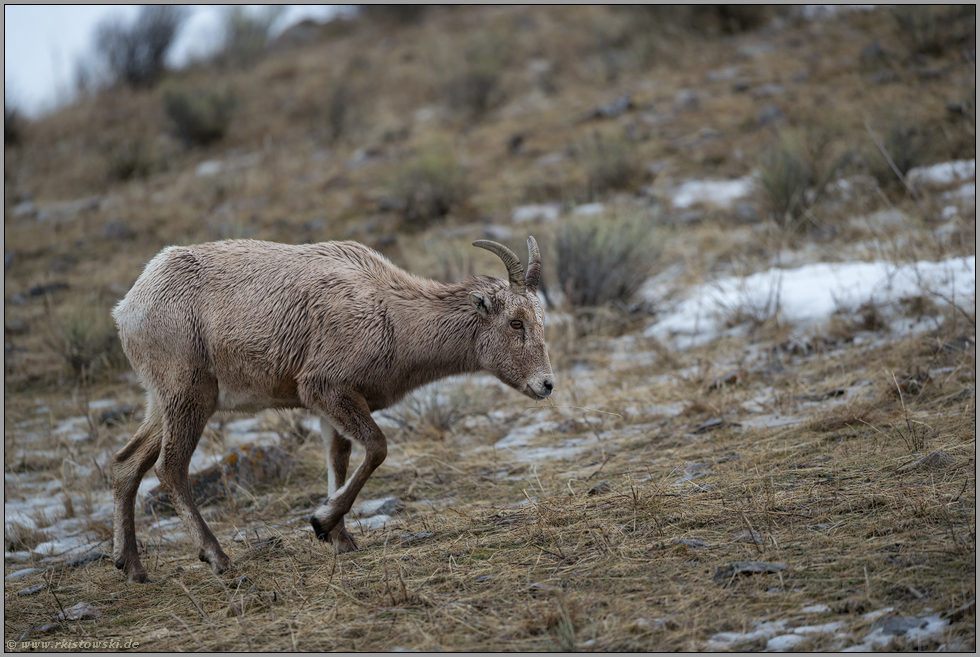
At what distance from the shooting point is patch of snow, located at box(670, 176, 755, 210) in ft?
37.7

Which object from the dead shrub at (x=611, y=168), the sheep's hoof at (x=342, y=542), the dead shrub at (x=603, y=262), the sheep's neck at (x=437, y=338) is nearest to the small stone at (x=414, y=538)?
the sheep's hoof at (x=342, y=542)

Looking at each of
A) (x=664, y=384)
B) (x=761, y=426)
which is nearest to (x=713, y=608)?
(x=761, y=426)

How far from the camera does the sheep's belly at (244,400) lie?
5.39 metres

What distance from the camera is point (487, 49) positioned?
18359 mm

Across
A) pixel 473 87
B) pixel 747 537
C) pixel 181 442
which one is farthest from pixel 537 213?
pixel 747 537

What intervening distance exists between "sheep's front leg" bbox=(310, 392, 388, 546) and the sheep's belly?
15.8 inches

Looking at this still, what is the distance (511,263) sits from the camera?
5.32m

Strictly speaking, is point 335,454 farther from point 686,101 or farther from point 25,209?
point 25,209

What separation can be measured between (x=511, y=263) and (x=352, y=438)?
146cm

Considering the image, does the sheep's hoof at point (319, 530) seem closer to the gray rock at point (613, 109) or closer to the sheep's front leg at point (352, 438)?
the sheep's front leg at point (352, 438)

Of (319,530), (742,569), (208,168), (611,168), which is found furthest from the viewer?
(208,168)

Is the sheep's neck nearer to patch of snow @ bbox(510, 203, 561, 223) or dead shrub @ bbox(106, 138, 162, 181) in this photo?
patch of snow @ bbox(510, 203, 561, 223)

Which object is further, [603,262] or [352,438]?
[603,262]

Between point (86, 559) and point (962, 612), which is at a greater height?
point (962, 612)
